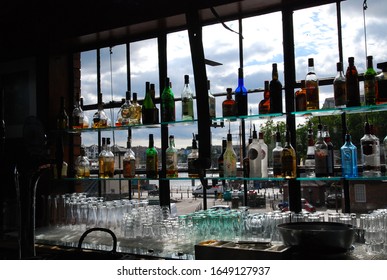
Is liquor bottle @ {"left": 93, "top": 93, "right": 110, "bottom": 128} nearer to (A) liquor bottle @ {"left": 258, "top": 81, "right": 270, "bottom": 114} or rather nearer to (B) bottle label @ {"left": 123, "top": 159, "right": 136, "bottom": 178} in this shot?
(B) bottle label @ {"left": 123, "top": 159, "right": 136, "bottom": 178}

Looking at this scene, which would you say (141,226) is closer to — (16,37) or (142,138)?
(142,138)

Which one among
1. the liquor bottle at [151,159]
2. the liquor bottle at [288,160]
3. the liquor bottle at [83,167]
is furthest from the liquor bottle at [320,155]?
the liquor bottle at [83,167]

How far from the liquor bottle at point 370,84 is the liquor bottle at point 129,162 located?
1.60 m

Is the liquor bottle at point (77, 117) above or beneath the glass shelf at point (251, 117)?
above

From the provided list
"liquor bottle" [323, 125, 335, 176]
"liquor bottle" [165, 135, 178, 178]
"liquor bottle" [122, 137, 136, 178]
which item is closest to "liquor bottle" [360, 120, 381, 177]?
"liquor bottle" [323, 125, 335, 176]

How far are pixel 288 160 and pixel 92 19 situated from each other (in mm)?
1727

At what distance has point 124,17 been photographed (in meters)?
2.82

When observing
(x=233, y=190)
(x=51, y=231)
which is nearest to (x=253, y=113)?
(x=233, y=190)

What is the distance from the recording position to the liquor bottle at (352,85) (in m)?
2.12

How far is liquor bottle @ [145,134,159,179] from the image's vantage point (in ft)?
9.16

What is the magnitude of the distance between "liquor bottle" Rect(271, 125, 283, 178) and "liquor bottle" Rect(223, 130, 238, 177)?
0.28 m

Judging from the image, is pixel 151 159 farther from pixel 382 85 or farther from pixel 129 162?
pixel 382 85

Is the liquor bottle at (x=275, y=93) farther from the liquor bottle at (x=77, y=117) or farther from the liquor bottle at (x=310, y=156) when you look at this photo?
the liquor bottle at (x=77, y=117)

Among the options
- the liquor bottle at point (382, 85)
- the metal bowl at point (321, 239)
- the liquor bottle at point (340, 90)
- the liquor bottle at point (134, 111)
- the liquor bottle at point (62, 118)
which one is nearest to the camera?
the metal bowl at point (321, 239)
